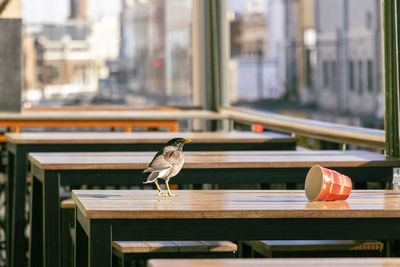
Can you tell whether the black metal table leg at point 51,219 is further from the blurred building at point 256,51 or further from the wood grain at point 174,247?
the blurred building at point 256,51

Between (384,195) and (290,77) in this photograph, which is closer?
(384,195)

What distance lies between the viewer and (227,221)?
222cm

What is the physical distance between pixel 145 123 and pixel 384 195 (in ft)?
12.0

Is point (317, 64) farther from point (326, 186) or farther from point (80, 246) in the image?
point (326, 186)

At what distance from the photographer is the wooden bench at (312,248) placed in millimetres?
2701

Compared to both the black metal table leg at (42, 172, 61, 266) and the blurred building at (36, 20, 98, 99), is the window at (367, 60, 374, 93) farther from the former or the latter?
the black metal table leg at (42, 172, 61, 266)

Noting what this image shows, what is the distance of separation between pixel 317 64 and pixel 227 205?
54.5 m

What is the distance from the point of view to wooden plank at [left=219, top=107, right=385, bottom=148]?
378cm

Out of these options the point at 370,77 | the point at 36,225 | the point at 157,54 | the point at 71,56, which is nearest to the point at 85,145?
the point at 36,225

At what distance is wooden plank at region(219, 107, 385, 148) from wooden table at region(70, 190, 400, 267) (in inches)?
53.4

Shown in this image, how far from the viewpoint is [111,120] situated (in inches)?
241

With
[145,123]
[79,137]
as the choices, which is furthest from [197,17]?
[79,137]

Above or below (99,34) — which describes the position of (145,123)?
below

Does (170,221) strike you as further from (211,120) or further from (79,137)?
(211,120)
